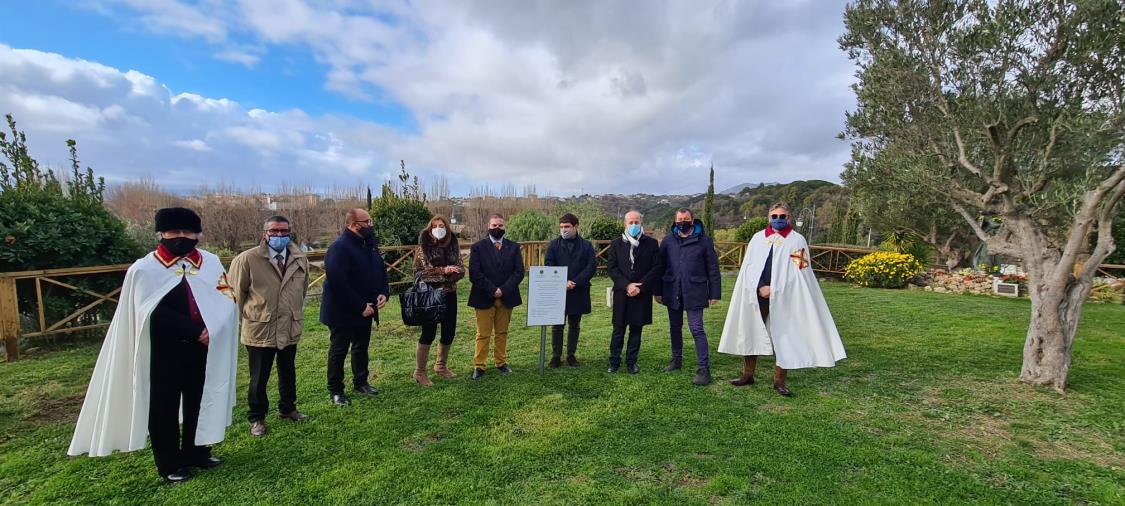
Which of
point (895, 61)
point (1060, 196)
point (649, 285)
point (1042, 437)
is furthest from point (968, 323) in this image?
point (649, 285)

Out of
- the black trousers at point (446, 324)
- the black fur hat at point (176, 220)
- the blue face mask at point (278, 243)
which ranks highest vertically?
the black fur hat at point (176, 220)

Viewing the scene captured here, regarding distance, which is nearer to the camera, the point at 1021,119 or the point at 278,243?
the point at 278,243

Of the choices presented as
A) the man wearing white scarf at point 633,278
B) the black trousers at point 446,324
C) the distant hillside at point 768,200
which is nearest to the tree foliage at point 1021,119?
the man wearing white scarf at point 633,278

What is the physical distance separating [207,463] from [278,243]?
5.25ft

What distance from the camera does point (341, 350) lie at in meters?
4.33

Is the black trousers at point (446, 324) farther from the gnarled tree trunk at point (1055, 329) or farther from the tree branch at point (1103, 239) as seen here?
the tree branch at point (1103, 239)

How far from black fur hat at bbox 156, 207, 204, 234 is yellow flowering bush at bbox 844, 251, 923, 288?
16.2m

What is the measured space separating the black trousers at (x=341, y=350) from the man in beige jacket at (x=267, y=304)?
1.60 ft

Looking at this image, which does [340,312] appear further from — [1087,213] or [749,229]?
[749,229]

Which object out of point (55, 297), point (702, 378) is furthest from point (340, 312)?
point (55, 297)

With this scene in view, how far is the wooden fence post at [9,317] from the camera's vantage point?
579 centimetres

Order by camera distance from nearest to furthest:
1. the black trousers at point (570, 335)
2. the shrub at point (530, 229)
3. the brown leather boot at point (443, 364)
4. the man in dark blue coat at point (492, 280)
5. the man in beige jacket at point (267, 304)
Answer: the man in beige jacket at point (267, 304)
the man in dark blue coat at point (492, 280)
the brown leather boot at point (443, 364)
the black trousers at point (570, 335)
the shrub at point (530, 229)

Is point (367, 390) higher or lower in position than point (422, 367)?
lower

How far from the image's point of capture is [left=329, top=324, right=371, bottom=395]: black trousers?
14.2 ft
